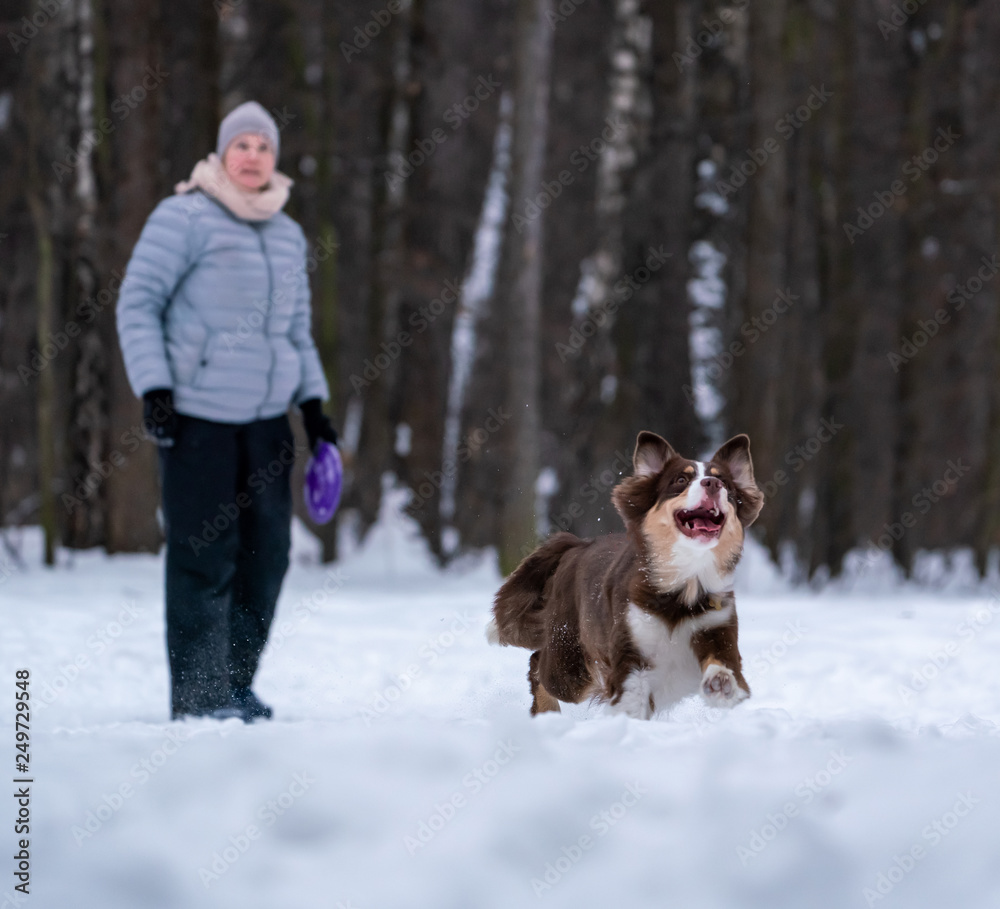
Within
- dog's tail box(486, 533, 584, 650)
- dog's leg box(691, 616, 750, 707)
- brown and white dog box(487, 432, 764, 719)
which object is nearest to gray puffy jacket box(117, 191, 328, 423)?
dog's tail box(486, 533, 584, 650)

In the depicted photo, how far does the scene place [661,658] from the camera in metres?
4.26

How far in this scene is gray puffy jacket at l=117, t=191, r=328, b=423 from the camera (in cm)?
518

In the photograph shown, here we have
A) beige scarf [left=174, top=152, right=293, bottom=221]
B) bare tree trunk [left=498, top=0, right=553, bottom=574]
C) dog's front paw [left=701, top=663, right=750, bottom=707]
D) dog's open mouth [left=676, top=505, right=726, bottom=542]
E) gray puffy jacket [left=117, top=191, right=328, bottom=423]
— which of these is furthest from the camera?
bare tree trunk [left=498, top=0, right=553, bottom=574]

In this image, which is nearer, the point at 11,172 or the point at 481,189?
the point at 11,172

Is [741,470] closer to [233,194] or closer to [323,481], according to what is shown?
[323,481]

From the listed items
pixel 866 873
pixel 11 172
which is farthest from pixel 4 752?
pixel 11 172

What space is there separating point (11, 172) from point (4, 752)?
39.8ft

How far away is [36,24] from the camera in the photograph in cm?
1086

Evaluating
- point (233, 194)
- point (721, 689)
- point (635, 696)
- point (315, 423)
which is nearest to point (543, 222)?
point (315, 423)

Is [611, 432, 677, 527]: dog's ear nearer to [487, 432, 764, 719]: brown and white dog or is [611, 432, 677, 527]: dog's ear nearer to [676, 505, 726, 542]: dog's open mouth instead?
[487, 432, 764, 719]: brown and white dog

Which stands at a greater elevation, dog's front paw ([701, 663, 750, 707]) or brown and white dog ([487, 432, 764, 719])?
brown and white dog ([487, 432, 764, 719])

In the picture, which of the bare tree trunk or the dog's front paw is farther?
the bare tree trunk

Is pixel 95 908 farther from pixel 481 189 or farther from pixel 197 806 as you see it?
pixel 481 189

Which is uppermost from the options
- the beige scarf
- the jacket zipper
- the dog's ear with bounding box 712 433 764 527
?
the beige scarf
